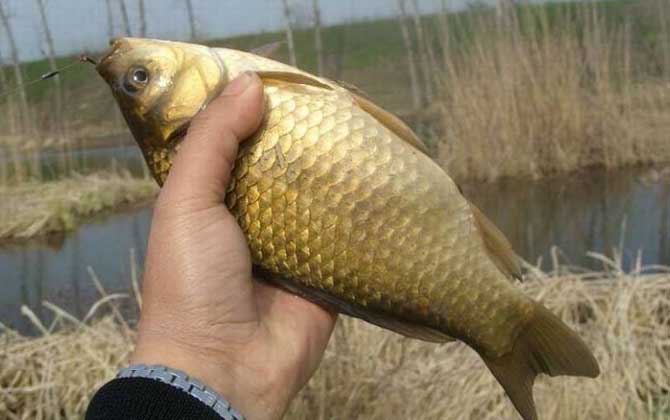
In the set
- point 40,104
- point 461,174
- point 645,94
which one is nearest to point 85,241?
point 461,174

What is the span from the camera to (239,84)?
163cm

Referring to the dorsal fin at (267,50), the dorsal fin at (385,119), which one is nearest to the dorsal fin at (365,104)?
the dorsal fin at (385,119)

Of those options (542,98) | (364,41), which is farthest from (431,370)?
(364,41)

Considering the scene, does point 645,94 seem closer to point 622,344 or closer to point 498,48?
point 498,48

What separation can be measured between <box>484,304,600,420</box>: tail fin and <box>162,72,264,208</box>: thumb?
73 cm

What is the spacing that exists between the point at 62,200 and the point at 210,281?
1233cm

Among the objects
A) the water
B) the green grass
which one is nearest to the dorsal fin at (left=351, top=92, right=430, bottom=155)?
the water

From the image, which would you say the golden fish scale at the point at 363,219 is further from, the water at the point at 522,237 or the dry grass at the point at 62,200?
the dry grass at the point at 62,200

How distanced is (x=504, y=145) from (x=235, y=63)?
980cm

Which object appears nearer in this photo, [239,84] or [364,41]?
[239,84]

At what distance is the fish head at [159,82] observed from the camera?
1648 millimetres

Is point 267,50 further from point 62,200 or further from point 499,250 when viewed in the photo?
point 62,200

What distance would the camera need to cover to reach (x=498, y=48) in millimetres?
10398

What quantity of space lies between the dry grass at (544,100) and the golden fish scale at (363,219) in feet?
28.8
